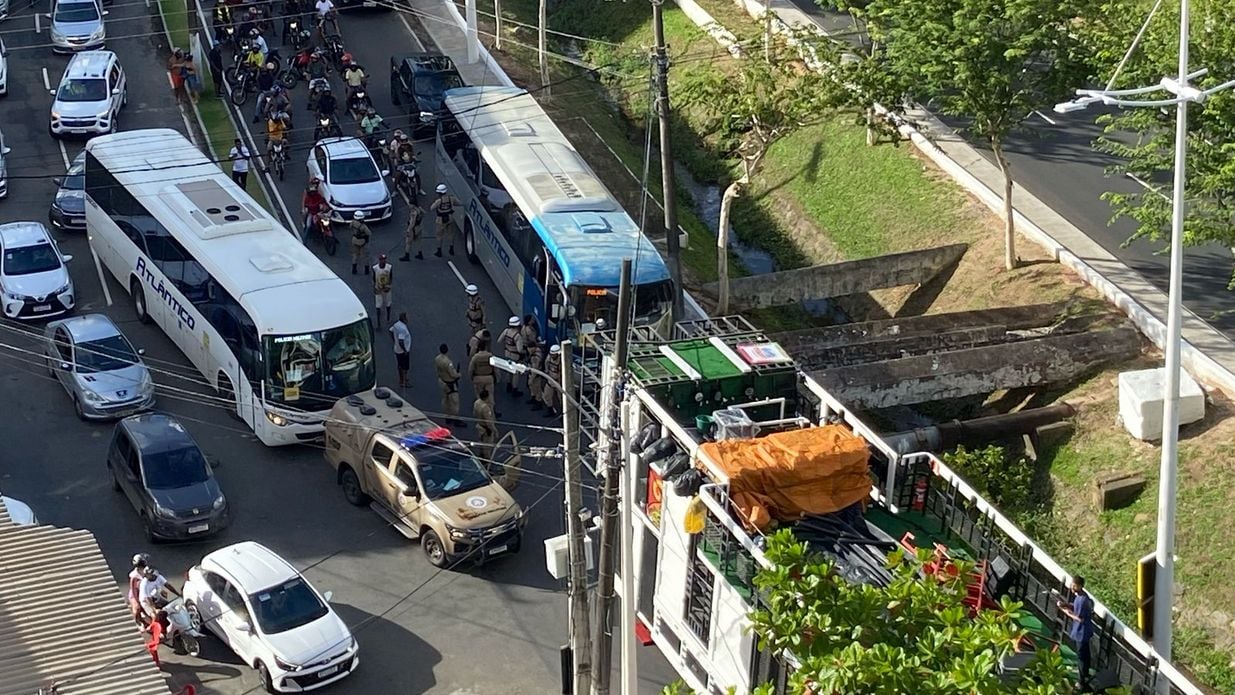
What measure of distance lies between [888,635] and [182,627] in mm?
11356

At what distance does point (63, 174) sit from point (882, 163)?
60.5 feet

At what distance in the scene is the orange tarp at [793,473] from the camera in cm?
1842

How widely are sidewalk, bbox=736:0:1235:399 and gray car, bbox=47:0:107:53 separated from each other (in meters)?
21.3

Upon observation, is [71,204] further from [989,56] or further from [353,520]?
[989,56]

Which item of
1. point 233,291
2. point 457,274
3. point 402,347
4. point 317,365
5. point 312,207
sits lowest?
point 457,274

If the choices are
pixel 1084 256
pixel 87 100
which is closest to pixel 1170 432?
pixel 1084 256

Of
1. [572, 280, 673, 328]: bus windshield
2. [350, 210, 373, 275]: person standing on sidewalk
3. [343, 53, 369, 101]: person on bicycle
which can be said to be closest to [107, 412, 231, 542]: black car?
[572, 280, 673, 328]: bus windshield

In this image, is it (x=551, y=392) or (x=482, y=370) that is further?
(x=551, y=392)

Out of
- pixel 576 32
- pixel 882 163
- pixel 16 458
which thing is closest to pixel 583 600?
pixel 16 458

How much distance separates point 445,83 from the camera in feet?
130

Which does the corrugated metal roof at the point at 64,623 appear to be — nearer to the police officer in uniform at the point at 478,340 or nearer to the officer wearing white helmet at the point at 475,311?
the police officer in uniform at the point at 478,340

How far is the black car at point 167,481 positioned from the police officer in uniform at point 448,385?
165 inches

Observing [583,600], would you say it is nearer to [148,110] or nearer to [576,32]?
[148,110]

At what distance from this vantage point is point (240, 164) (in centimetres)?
3569
